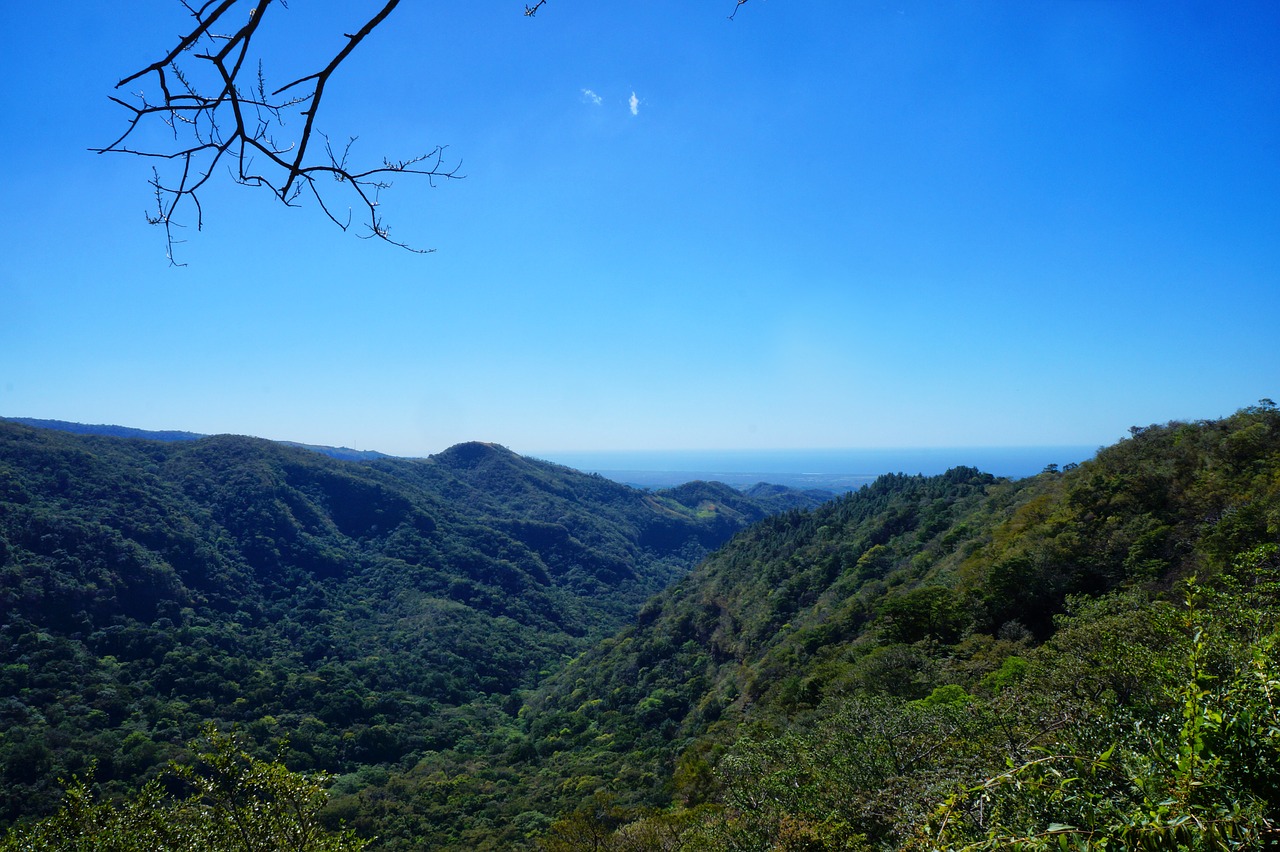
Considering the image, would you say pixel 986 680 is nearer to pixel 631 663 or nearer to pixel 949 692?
pixel 949 692

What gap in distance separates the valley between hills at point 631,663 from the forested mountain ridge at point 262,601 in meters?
0.44

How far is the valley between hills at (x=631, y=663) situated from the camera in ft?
19.2

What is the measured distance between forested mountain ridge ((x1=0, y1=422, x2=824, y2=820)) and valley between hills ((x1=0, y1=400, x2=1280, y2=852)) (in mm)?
Result: 438

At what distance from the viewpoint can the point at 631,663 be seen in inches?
2040

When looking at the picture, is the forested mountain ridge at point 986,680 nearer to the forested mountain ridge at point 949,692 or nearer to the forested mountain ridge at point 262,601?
the forested mountain ridge at point 949,692

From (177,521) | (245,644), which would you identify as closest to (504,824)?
(245,644)

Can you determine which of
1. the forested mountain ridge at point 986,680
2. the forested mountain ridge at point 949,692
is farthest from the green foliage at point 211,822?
the forested mountain ridge at point 949,692

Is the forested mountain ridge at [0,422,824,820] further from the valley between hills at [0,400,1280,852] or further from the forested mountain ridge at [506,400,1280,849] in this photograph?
the forested mountain ridge at [506,400,1280,849]

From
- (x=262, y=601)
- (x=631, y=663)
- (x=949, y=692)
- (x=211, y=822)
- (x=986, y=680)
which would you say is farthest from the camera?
(x=262, y=601)

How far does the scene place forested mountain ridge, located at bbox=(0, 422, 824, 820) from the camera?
157 ft

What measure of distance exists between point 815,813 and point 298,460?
122292mm

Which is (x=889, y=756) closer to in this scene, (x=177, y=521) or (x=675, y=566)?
(x=177, y=521)

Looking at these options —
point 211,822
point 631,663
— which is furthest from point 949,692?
point 631,663

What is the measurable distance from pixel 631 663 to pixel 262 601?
55.6 meters
